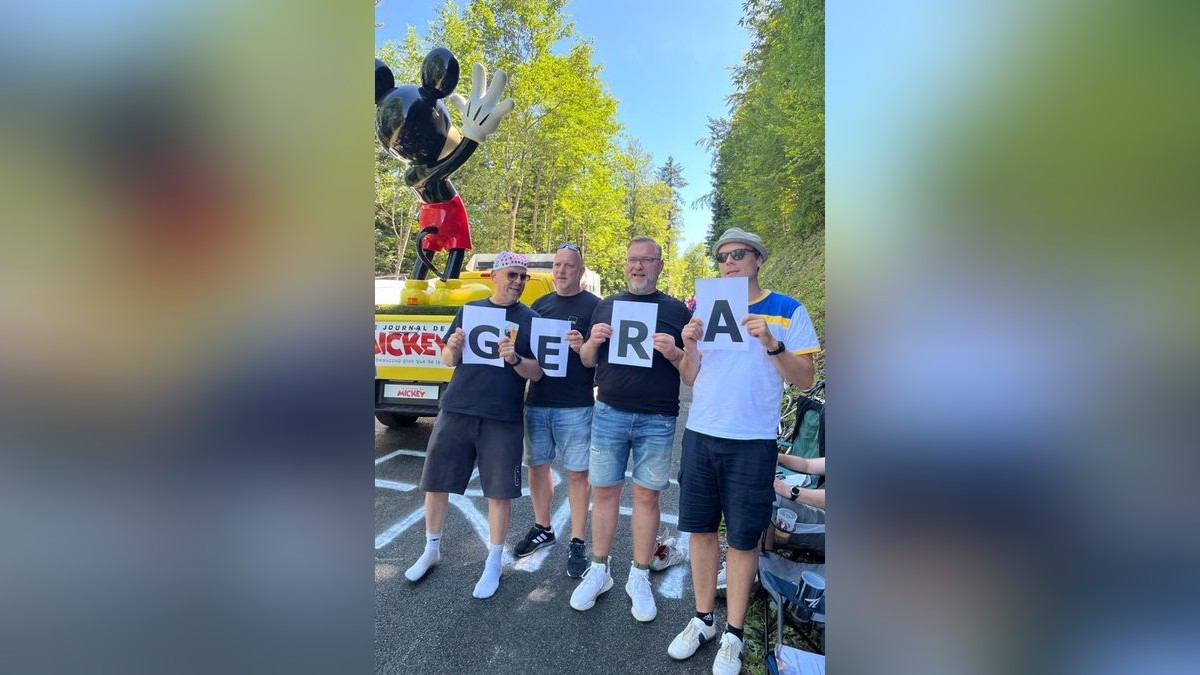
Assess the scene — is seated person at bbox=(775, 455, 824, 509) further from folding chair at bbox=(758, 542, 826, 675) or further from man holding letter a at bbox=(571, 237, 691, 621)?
man holding letter a at bbox=(571, 237, 691, 621)

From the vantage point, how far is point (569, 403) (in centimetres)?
329

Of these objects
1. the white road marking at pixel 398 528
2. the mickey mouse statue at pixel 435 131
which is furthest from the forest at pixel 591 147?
the white road marking at pixel 398 528

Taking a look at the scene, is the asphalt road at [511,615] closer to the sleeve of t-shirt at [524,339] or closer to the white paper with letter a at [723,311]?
the sleeve of t-shirt at [524,339]

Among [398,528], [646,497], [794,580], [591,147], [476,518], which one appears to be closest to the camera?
[794,580]

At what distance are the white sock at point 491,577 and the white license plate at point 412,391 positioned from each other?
213cm

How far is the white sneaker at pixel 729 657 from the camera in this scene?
2.39 meters

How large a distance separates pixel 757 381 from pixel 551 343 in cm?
138

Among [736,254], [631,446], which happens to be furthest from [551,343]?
[736,254]

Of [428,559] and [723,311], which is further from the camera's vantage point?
[428,559]

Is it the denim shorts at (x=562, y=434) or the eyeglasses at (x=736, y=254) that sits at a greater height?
the eyeglasses at (x=736, y=254)

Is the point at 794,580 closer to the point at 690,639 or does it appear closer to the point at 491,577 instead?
the point at 690,639

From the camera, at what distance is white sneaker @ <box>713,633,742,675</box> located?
2.39 meters
